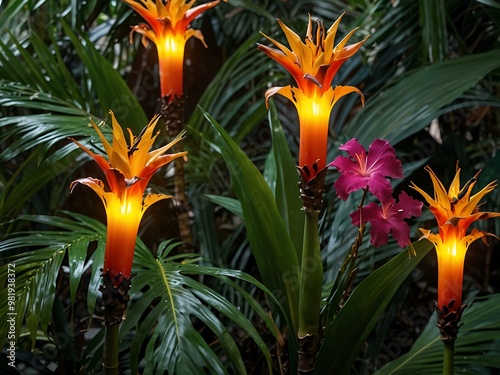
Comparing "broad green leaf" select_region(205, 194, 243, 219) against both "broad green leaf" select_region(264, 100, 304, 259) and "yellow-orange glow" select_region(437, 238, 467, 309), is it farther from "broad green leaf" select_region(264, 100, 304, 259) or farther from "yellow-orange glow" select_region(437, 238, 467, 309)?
"yellow-orange glow" select_region(437, 238, 467, 309)

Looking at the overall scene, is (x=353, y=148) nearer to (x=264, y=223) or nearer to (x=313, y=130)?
(x=313, y=130)

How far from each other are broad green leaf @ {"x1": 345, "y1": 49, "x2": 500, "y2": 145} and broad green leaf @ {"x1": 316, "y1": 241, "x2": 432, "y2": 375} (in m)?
0.38

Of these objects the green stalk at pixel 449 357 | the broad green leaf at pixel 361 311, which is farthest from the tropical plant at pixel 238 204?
the green stalk at pixel 449 357

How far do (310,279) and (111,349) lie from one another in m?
0.25

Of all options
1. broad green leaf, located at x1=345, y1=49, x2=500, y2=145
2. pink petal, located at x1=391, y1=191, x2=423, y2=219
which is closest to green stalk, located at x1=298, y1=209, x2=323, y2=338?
pink petal, located at x1=391, y1=191, x2=423, y2=219

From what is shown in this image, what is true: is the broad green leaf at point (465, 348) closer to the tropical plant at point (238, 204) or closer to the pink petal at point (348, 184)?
the tropical plant at point (238, 204)

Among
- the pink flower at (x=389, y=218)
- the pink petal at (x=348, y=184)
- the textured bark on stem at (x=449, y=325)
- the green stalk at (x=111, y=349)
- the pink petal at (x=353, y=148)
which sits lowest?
the green stalk at (x=111, y=349)

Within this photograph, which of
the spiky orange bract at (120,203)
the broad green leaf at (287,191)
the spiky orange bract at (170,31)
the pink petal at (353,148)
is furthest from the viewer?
the spiky orange bract at (170,31)

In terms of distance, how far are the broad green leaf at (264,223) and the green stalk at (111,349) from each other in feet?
0.86

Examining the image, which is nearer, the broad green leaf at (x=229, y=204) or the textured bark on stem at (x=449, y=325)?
the textured bark on stem at (x=449, y=325)

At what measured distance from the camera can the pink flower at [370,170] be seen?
→ 80cm

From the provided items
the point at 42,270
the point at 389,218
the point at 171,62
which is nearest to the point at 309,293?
the point at 389,218

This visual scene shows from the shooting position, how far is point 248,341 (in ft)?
4.24

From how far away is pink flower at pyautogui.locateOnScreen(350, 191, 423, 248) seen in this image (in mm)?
794
